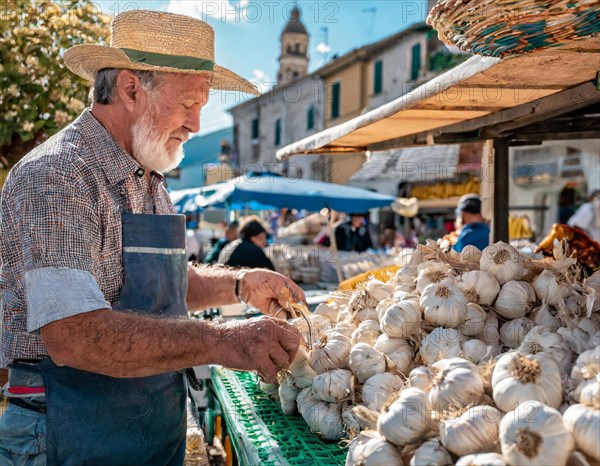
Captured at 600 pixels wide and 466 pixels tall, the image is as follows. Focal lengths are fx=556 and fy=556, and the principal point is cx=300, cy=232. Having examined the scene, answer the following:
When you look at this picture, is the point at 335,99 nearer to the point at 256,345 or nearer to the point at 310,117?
the point at 310,117

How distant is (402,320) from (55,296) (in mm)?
1193

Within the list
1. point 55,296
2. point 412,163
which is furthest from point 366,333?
point 412,163

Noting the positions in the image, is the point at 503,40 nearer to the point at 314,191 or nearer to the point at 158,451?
the point at 158,451

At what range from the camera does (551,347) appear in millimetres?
1636

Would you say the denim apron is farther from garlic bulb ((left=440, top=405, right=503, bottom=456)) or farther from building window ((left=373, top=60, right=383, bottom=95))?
building window ((left=373, top=60, right=383, bottom=95))

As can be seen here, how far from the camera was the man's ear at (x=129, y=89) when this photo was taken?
75.0 inches

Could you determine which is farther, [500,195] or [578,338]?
[500,195]

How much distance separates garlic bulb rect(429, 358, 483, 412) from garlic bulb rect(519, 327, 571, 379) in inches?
7.6

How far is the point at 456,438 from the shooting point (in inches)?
50.9

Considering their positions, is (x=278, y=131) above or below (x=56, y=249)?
above

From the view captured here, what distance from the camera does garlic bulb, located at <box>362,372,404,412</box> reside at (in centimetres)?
180

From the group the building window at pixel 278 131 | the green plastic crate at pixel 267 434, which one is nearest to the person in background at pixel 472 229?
the green plastic crate at pixel 267 434

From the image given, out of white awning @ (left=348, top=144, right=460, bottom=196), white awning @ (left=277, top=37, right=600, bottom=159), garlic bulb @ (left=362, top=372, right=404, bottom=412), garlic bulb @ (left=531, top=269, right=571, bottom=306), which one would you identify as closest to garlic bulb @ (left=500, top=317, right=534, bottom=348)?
garlic bulb @ (left=531, top=269, right=571, bottom=306)

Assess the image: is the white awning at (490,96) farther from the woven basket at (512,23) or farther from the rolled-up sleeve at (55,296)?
the rolled-up sleeve at (55,296)
